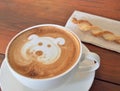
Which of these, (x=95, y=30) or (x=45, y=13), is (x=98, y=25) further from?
(x=45, y=13)

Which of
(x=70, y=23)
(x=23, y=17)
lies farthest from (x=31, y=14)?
(x=70, y=23)

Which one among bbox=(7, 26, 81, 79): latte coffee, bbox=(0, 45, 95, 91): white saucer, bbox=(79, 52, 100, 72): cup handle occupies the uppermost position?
bbox=(7, 26, 81, 79): latte coffee

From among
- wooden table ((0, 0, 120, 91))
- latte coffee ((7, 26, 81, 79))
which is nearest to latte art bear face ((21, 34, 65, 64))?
latte coffee ((7, 26, 81, 79))

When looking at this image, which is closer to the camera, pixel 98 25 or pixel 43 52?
pixel 43 52

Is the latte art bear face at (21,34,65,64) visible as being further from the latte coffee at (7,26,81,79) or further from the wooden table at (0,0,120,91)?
the wooden table at (0,0,120,91)

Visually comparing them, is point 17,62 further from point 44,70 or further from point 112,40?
point 112,40

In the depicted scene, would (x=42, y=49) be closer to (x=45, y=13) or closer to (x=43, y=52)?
(x=43, y=52)

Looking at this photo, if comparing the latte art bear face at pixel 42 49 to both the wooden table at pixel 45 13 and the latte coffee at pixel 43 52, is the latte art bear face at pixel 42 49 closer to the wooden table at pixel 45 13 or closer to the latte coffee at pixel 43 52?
the latte coffee at pixel 43 52

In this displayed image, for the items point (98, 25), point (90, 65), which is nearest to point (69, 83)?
point (90, 65)

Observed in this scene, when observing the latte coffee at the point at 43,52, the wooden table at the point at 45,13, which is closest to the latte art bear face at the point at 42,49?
the latte coffee at the point at 43,52
